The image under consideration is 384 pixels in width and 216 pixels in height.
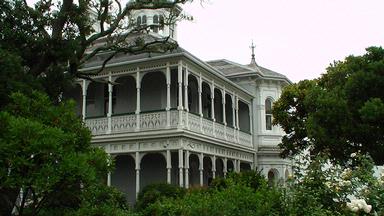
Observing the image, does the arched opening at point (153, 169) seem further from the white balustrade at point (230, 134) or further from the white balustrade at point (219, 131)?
the white balustrade at point (230, 134)

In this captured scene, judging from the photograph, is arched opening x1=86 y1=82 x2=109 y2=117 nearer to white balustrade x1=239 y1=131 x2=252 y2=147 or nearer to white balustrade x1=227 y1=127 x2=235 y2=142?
white balustrade x1=227 y1=127 x2=235 y2=142

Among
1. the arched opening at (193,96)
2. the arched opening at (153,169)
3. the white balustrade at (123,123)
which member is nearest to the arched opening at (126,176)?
the arched opening at (153,169)

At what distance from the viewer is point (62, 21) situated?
40.1 ft

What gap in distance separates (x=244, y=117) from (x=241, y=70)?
3219 mm

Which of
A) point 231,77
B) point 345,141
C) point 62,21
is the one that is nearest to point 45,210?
point 62,21

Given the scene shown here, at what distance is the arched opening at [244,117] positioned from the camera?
3216cm

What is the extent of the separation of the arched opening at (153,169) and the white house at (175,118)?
5cm

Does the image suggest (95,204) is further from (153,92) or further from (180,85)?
(153,92)

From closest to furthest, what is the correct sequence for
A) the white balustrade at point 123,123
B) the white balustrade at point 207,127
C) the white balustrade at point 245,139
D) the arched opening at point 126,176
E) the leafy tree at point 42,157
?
1. the leafy tree at point 42,157
2. the white balustrade at point 123,123
3. the white balustrade at point 207,127
4. the arched opening at point 126,176
5. the white balustrade at point 245,139

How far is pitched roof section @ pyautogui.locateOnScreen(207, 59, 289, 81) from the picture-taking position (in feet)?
106

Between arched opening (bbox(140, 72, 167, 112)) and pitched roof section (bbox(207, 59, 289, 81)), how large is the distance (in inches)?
329

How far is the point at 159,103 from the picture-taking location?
24.8 metres

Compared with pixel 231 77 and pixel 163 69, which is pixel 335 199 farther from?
pixel 231 77

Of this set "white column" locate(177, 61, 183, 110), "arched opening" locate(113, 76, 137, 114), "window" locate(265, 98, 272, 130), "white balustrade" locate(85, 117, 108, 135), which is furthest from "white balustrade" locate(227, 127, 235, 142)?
"white balustrade" locate(85, 117, 108, 135)
